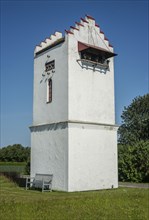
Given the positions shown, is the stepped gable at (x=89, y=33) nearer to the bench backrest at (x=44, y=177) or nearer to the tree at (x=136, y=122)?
the bench backrest at (x=44, y=177)

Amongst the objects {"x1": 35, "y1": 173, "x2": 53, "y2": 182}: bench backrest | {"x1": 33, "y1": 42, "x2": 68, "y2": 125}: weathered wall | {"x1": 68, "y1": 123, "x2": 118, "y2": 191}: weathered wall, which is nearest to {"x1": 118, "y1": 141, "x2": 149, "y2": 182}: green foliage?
{"x1": 68, "y1": 123, "x2": 118, "y2": 191}: weathered wall

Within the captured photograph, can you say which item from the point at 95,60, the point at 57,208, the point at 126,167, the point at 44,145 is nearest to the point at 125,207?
the point at 57,208

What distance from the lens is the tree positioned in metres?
51.6

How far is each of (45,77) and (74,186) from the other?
7.12 meters

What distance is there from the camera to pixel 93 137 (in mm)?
19562

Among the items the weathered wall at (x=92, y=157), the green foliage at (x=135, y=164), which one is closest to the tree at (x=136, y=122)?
the green foliage at (x=135, y=164)

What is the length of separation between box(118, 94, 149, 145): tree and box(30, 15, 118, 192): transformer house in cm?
3148

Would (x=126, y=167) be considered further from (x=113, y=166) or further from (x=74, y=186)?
(x=74, y=186)

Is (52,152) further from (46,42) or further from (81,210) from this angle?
(81,210)

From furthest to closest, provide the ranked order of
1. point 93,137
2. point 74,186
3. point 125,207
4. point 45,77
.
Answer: point 45,77, point 93,137, point 74,186, point 125,207

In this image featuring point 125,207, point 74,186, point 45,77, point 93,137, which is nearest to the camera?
point 125,207

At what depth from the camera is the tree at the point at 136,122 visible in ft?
169

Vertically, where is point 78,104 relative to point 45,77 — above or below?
below

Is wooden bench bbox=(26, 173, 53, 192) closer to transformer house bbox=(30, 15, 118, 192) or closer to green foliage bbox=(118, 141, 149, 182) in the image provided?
transformer house bbox=(30, 15, 118, 192)
